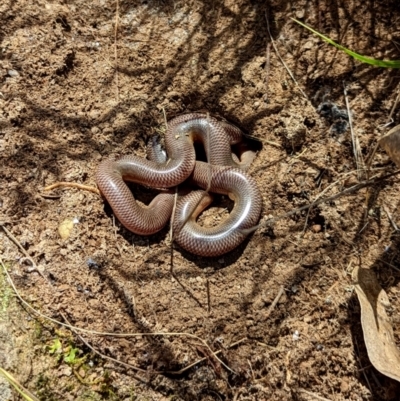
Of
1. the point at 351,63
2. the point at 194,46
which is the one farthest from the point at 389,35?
the point at 194,46

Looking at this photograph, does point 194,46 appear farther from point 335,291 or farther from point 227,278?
point 335,291

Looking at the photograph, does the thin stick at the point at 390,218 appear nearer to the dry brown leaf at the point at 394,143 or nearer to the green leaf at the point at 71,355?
the dry brown leaf at the point at 394,143

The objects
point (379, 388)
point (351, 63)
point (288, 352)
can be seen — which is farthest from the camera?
point (351, 63)

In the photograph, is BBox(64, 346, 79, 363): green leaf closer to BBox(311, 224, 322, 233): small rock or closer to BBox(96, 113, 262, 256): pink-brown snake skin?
BBox(96, 113, 262, 256): pink-brown snake skin

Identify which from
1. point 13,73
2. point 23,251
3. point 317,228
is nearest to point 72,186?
point 23,251

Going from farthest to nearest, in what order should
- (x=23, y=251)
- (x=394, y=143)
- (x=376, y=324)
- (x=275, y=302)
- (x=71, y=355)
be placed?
(x=275, y=302), (x=23, y=251), (x=71, y=355), (x=376, y=324), (x=394, y=143)

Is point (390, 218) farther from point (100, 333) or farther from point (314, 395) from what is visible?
point (100, 333)
